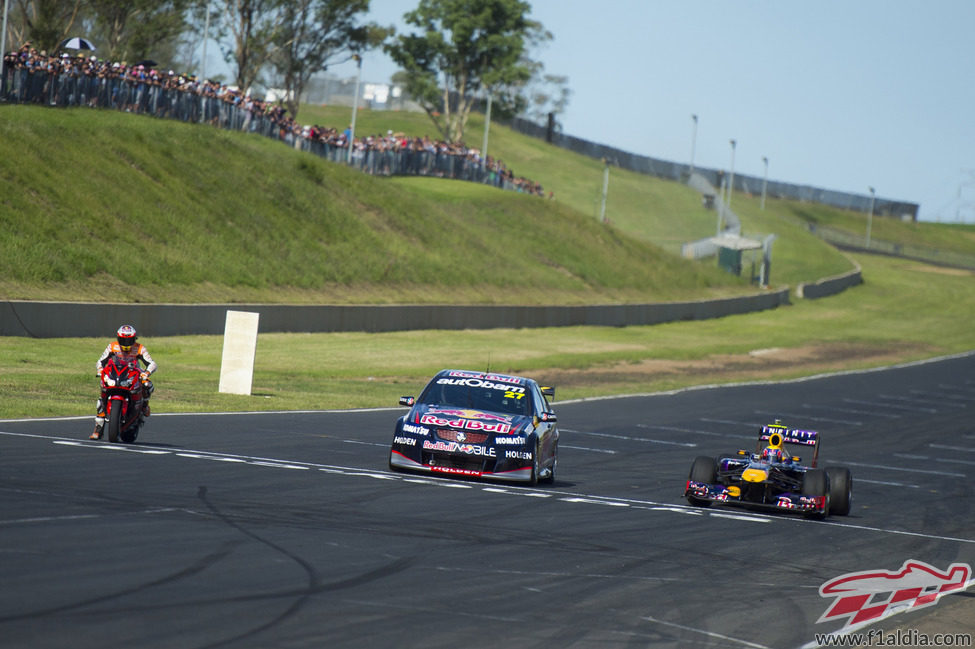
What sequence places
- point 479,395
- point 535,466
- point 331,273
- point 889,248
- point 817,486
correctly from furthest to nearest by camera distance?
point 889,248, point 331,273, point 479,395, point 535,466, point 817,486

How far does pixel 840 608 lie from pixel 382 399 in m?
18.2

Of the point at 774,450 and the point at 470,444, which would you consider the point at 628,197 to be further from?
the point at 470,444

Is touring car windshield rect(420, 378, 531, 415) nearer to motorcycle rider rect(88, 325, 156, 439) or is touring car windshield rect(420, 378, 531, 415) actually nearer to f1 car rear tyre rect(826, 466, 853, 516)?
motorcycle rider rect(88, 325, 156, 439)

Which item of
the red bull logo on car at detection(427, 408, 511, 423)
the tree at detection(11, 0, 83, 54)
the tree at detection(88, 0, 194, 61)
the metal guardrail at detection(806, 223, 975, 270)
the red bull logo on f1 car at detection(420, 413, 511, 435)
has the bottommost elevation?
the red bull logo on f1 car at detection(420, 413, 511, 435)

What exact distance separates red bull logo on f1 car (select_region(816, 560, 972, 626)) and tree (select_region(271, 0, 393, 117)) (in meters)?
65.5

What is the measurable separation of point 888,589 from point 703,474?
4602mm

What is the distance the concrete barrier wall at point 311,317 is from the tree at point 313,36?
1126 inches

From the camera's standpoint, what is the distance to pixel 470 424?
15883mm

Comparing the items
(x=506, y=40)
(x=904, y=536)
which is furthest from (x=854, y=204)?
(x=904, y=536)

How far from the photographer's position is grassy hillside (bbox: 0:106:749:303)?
37.5 meters

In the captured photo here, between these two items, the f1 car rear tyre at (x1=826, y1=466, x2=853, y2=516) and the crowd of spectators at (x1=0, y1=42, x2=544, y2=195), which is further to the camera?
the crowd of spectators at (x1=0, y1=42, x2=544, y2=195)

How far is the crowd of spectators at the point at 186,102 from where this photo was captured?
141 ft

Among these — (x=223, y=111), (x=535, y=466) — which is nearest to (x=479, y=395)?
(x=535, y=466)

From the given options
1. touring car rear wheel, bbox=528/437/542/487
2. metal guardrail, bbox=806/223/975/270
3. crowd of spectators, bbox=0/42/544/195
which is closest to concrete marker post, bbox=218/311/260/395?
touring car rear wheel, bbox=528/437/542/487
